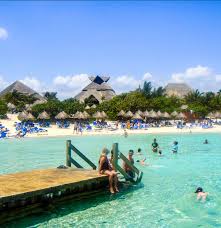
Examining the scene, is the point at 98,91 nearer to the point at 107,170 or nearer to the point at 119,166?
the point at 119,166

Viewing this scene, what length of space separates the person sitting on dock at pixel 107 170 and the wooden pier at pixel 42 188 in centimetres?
14

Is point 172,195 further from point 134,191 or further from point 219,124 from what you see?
point 219,124

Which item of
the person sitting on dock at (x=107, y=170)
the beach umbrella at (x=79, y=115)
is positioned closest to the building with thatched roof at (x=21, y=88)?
the beach umbrella at (x=79, y=115)

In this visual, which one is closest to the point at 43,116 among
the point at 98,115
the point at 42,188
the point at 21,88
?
the point at 98,115

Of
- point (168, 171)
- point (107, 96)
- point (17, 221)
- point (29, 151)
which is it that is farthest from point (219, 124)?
point (17, 221)

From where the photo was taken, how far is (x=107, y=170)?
1102cm

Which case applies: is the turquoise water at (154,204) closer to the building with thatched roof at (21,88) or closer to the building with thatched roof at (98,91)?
the building with thatched roof at (98,91)

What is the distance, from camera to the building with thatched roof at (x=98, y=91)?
58719 mm

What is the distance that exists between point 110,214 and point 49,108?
3710cm

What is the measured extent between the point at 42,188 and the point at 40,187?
13 centimetres

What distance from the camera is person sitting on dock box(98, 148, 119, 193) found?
1090 cm

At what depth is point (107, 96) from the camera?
196 ft

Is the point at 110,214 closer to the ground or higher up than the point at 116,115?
closer to the ground

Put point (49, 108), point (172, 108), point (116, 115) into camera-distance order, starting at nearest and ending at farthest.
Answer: point (49, 108) < point (116, 115) < point (172, 108)
